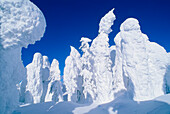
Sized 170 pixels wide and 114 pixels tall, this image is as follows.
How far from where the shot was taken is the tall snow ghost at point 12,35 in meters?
5.36

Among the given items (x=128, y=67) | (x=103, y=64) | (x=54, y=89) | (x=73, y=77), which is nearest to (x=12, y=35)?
(x=128, y=67)

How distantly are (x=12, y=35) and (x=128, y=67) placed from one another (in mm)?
10360

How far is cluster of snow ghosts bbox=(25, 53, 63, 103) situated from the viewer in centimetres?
2231

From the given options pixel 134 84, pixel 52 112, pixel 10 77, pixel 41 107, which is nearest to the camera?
pixel 10 77

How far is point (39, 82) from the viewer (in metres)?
23.1

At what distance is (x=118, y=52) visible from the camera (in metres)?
16.8

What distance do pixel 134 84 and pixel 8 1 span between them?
11316 millimetres

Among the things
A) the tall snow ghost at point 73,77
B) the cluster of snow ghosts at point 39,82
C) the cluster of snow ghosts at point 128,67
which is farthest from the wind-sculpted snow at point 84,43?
the cluster of snow ghosts at point 39,82

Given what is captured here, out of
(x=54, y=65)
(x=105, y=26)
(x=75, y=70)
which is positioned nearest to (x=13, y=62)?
(x=105, y=26)

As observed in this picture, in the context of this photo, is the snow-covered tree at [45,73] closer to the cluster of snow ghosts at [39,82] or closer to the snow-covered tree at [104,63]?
the cluster of snow ghosts at [39,82]

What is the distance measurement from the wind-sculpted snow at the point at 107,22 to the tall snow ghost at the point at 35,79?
1514cm

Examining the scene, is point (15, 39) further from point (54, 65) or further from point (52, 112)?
point (54, 65)

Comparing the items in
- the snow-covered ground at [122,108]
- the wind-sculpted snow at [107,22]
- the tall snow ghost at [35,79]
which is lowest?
the snow-covered ground at [122,108]

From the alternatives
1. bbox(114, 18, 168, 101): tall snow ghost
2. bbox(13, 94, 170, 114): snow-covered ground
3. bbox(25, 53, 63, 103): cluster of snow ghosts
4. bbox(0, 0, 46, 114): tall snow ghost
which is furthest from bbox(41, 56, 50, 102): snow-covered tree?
bbox(0, 0, 46, 114): tall snow ghost
